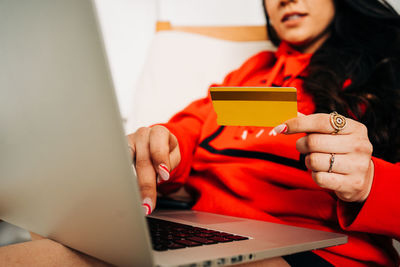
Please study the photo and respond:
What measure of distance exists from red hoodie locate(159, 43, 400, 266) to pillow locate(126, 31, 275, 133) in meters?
0.22

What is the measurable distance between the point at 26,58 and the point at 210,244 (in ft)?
1.00

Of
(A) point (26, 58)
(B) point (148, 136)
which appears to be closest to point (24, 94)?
(A) point (26, 58)

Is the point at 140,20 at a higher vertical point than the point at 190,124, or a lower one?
higher

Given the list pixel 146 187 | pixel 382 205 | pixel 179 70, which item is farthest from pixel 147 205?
pixel 179 70

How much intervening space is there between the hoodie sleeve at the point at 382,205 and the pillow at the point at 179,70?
757 mm

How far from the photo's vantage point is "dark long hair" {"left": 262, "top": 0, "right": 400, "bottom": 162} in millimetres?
655

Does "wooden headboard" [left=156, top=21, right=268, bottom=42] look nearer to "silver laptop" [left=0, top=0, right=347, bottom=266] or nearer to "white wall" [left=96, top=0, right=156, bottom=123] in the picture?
"white wall" [left=96, top=0, right=156, bottom=123]

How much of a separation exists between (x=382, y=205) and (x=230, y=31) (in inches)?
42.8

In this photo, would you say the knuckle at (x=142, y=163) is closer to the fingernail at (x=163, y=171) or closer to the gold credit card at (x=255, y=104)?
the fingernail at (x=163, y=171)

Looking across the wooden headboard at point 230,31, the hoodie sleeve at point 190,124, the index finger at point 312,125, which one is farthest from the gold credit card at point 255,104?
the wooden headboard at point 230,31

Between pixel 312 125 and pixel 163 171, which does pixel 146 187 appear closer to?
pixel 163 171

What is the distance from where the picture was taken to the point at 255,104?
1.41 ft

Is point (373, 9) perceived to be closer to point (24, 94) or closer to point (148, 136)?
point (148, 136)

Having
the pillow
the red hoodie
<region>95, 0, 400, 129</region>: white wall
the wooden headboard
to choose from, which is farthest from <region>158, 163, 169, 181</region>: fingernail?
the wooden headboard
